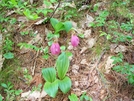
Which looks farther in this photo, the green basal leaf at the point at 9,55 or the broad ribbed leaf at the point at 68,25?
the broad ribbed leaf at the point at 68,25

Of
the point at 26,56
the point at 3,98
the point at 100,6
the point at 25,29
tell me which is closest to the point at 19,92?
the point at 3,98

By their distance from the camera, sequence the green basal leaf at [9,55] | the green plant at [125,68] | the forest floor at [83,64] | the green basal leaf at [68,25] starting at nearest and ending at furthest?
the green plant at [125,68]
the forest floor at [83,64]
the green basal leaf at [9,55]
the green basal leaf at [68,25]

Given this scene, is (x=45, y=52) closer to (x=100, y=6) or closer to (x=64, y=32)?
(x=64, y=32)

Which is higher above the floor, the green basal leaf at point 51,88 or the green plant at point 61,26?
the green plant at point 61,26

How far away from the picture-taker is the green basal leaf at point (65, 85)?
1985 mm

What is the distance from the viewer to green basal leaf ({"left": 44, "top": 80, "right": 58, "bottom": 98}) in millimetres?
1946

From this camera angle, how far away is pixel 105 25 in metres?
2.59

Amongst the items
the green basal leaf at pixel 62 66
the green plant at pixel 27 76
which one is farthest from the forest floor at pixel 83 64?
the green basal leaf at pixel 62 66

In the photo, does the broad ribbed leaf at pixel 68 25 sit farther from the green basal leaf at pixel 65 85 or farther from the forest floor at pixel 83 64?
the green basal leaf at pixel 65 85

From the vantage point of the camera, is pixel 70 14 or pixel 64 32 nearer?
pixel 64 32

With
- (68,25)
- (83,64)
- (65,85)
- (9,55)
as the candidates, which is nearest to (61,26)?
(68,25)

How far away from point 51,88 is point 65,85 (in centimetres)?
12

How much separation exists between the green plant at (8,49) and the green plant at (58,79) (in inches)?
18.3

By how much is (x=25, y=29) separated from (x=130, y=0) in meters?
1.33
